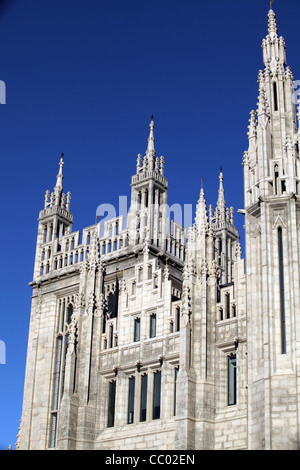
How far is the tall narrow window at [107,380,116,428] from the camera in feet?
131

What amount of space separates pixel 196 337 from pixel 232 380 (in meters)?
2.34

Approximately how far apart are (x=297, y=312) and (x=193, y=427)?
7094mm

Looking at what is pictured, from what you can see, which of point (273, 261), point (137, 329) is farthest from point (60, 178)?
point (273, 261)

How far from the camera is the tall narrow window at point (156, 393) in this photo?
3812 cm

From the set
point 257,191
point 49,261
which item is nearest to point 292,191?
point 257,191

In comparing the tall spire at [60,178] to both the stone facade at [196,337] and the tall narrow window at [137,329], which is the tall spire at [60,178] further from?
the tall narrow window at [137,329]

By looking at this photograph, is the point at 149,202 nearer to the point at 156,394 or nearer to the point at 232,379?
the point at 156,394

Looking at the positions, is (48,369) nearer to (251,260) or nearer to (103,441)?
(103,441)

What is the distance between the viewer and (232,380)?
36000 mm

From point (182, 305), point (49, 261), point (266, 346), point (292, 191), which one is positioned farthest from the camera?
point (49, 261)

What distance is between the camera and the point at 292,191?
33.0 metres

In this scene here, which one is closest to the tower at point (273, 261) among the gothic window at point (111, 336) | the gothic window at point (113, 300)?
the gothic window at point (111, 336)

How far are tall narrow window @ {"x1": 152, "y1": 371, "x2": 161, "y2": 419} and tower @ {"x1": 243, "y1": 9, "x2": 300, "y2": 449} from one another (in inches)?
293
